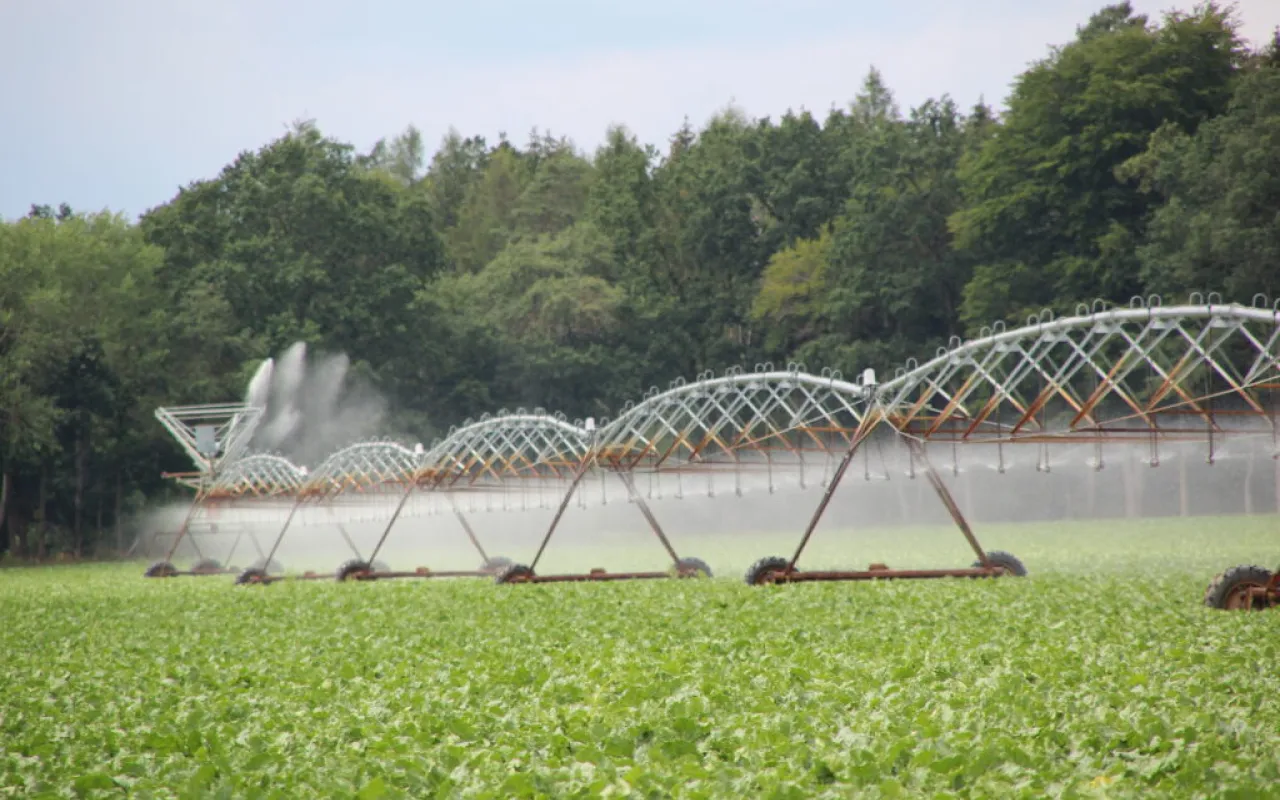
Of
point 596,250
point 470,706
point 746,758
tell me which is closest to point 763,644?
point 470,706

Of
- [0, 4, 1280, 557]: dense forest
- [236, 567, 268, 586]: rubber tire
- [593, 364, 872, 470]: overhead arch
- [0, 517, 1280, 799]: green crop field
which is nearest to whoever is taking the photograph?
[0, 517, 1280, 799]: green crop field

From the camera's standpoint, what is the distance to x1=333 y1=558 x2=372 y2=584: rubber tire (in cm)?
3167

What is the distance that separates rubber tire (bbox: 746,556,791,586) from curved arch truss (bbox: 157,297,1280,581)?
164cm

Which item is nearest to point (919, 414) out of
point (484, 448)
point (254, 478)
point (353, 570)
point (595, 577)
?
point (595, 577)

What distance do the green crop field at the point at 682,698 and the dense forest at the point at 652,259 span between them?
2747 cm

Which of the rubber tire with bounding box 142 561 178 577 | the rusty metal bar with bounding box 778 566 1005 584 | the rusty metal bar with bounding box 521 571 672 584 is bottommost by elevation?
the rubber tire with bounding box 142 561 178 577

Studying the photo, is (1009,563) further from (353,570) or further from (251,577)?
(251,577)

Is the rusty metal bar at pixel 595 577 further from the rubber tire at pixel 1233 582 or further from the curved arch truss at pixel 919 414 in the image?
the rubber tire at pixel 1233 582

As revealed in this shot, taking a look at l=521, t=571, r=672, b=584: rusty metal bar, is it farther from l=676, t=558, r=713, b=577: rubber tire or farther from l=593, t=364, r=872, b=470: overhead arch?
l=593, t=364, r=872, b=470: overhead arch

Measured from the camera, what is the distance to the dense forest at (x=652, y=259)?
48062 mm

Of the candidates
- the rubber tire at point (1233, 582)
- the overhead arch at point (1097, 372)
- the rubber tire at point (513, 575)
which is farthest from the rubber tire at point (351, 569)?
the rubber tire at point (1233, 582)

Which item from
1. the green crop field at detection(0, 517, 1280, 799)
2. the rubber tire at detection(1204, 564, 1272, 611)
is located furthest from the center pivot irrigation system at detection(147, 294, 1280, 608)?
the green crop field at detection(0, 517, 1280, 799)

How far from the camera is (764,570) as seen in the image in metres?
22.2

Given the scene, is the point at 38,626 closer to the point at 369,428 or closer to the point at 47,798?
the point at 47,798
